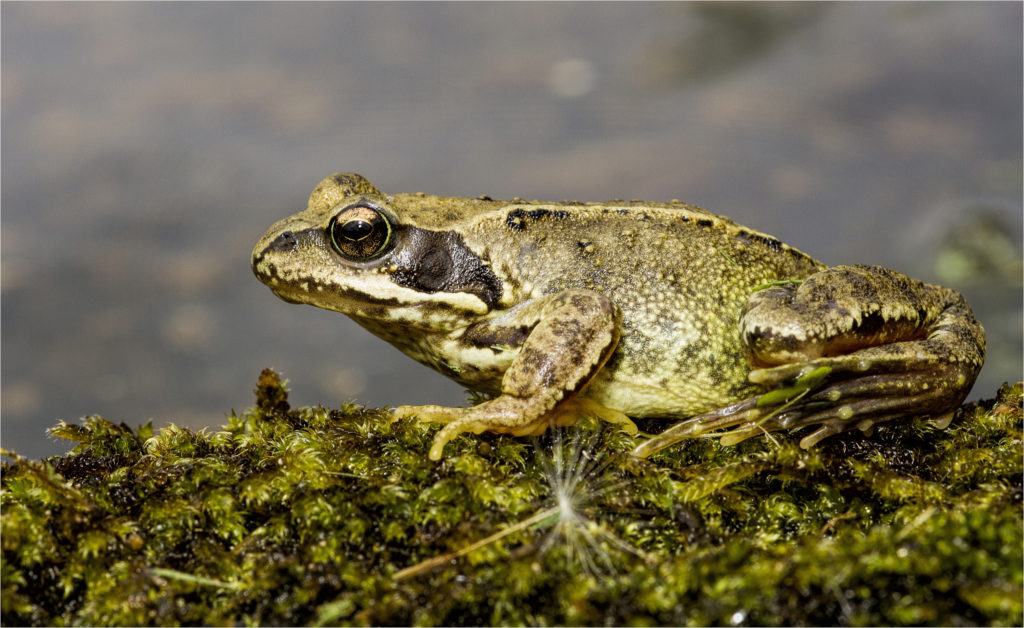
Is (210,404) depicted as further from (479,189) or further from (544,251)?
(544,251)

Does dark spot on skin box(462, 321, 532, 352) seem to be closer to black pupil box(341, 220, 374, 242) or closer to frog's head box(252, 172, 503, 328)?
frog's head box(252, 172, 503, 328)

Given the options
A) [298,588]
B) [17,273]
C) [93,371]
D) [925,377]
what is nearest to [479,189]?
[93,371]

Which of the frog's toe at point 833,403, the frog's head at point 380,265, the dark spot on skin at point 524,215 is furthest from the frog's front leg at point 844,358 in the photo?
the frog's head at point 380,265

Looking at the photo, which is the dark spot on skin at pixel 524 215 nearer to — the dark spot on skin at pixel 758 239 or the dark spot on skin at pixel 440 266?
the dark spot on skin at pixel 440 266

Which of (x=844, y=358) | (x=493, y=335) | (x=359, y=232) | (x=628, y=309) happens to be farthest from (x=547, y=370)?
(x=844, y=358)

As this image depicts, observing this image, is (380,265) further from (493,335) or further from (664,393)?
(664,393)

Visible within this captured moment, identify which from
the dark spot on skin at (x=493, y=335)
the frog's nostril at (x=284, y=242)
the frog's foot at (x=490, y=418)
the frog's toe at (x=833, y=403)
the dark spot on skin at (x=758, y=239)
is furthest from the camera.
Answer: the dark spot on skin at (x=758, y=239)
